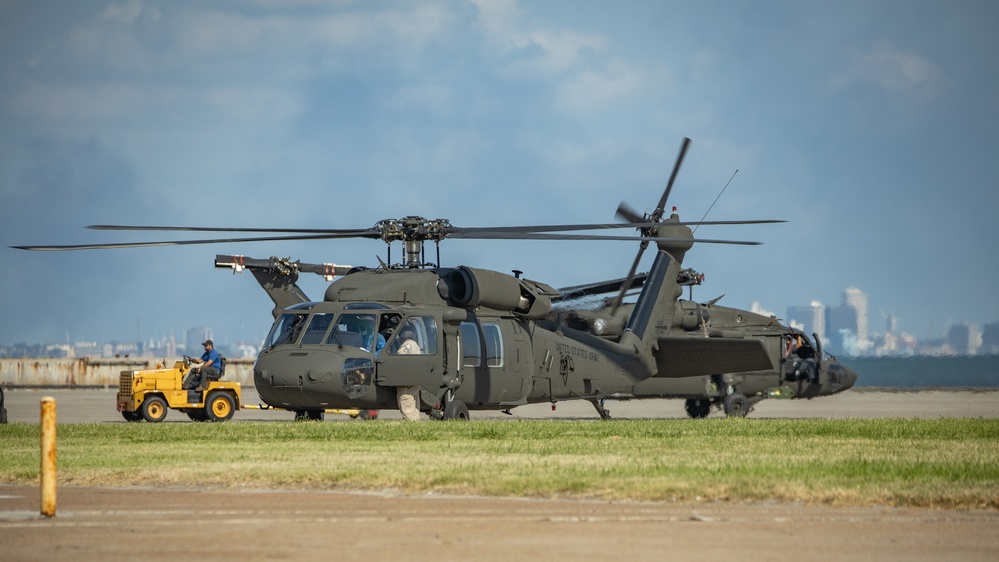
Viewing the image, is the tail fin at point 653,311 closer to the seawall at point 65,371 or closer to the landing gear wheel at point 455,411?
the landing gear wheel at point 455,411

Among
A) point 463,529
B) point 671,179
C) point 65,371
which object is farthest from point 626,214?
point 65,371

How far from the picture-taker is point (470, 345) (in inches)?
926

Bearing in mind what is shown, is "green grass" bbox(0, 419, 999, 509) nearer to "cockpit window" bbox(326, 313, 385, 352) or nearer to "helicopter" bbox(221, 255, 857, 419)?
"cockpit window" bbox(326, 313, 385, 352)

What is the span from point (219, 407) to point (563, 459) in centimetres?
1457

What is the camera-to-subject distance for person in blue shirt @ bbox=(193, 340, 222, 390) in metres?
27.0

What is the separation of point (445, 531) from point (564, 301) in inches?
837

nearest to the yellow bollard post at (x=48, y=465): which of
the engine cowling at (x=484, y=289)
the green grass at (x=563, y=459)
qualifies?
the green grass at (x=563, y=459)

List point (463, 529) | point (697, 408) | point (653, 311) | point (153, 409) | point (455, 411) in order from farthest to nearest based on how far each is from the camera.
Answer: point (697, 408) → point (653, 311) → point (153, 409) → point (455, 411) → point (463, 529)

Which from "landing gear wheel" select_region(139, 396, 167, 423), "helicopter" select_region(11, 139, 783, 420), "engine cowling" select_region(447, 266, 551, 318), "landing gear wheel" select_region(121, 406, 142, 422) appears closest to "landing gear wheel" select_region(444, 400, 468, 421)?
"helicopter" select_region(11, 139, 783, 420)

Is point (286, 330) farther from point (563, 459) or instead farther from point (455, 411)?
point (563, 459)

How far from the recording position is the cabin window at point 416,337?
22.4 metres

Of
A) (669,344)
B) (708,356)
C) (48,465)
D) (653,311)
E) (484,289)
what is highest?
A: (484,289)

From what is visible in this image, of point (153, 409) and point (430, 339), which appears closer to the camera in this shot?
point (430, 339)

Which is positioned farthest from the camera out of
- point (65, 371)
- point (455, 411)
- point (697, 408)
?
point (65, 371)
